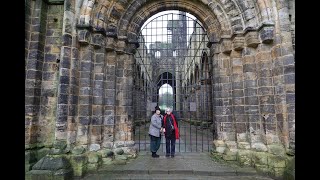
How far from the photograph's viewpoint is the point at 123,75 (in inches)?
288

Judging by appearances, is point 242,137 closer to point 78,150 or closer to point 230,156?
point 230,156

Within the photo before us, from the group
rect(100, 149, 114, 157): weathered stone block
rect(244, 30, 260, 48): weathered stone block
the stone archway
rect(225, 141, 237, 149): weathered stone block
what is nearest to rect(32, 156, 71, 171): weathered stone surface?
the stone archway

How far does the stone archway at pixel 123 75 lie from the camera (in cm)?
598

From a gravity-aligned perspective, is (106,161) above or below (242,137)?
below

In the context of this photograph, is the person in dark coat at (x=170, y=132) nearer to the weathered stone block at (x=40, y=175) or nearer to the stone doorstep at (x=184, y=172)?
the stone doorstep at (x=184, y=172)

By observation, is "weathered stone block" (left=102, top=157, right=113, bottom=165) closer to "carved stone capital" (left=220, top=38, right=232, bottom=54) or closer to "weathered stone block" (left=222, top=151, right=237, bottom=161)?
"weathered stone block" (left=222, top=151, right=237, bottom=161)

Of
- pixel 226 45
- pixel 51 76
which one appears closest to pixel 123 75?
pixel 51 76

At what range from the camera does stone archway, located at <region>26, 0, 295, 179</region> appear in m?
5.98

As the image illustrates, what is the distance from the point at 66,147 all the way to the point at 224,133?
4.46 metres

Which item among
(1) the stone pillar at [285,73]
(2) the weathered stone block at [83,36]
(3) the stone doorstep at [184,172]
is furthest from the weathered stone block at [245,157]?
A: (2) the weathered stone block at [83,36]

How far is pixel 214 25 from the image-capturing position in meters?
7.48
